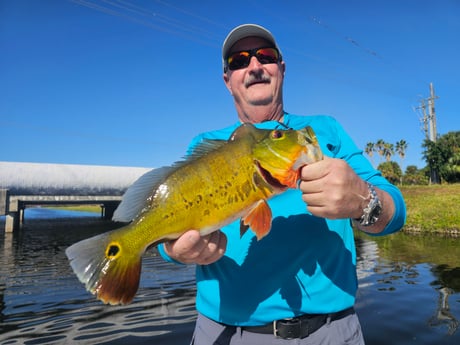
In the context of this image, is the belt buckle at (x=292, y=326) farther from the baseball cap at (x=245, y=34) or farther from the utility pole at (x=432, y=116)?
the utility pole at (x=432, y=116)

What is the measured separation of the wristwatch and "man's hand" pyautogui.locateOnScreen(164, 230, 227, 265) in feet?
3.08

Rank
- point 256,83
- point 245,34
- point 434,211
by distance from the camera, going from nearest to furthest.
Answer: point 256,83 → point 245,34 → point 434,211

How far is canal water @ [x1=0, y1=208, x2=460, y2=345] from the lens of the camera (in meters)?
7.26

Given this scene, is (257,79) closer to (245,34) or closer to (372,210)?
(245,34)

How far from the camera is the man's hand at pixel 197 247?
6.80ft

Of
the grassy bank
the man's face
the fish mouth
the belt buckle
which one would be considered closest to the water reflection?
Answer: the belt buckle

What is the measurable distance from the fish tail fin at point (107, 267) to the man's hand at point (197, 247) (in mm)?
245

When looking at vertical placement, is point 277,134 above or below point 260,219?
above

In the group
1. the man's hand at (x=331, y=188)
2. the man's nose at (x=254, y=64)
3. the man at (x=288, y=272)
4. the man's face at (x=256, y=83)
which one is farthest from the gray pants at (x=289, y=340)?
the man's nose at (x=254, y=64)

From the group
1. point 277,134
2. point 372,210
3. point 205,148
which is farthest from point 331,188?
point 205,148

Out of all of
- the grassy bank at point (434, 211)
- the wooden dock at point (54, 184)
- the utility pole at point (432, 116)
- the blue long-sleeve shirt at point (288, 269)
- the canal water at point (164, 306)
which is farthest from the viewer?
the utility pole at point (432, 116)

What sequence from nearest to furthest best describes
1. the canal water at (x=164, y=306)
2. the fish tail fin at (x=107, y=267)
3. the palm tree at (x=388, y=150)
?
the fish tail fin at (x=107, y=267) < the canal water at (x=164, y=306) < the palm tree at (x=388, y=150)

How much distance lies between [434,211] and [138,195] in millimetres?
34207

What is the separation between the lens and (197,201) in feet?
6.95
